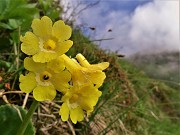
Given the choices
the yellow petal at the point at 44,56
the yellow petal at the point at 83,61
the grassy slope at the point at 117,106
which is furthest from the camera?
the grassy slope at the point at 117,106

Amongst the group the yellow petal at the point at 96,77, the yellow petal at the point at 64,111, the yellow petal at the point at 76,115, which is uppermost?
the yellow petal at the point at 96,77

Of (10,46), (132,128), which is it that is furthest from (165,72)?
(10,46)

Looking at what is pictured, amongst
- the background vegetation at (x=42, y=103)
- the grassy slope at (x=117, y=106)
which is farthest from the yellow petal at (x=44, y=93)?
the grassy slope at (x=117, y=106)

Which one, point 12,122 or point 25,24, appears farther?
point 25,24

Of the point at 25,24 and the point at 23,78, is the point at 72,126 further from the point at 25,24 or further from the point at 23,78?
the point at 23,78

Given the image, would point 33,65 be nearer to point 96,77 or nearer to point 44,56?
point 44,56

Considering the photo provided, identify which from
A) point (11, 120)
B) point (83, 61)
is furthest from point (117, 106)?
point (83, 61)

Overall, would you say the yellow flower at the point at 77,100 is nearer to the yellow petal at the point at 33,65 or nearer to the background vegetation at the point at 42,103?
the yellow petal at the point at 33,65
